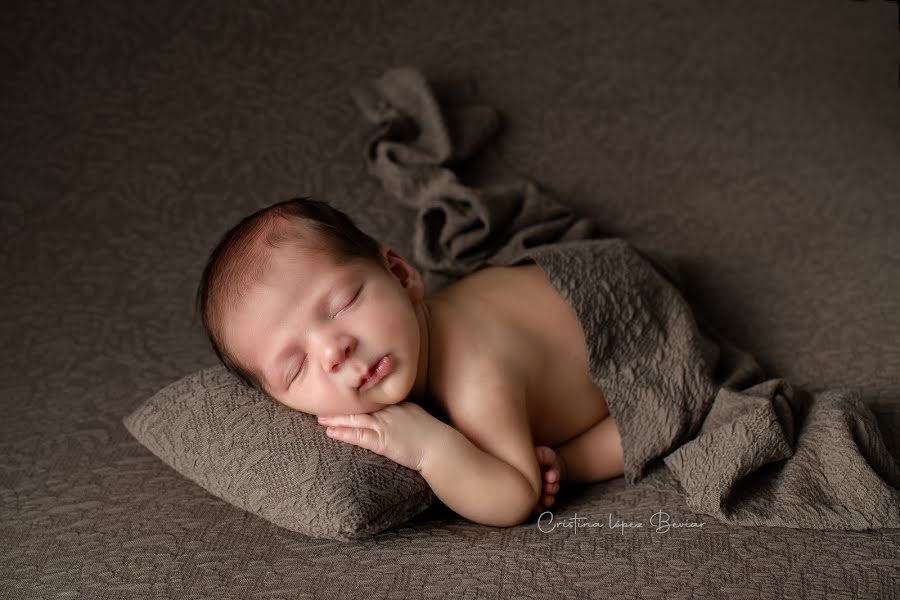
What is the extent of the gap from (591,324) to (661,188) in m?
0.46

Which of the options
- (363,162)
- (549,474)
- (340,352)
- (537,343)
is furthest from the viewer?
(363,162)

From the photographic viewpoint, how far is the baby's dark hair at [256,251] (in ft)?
4.27

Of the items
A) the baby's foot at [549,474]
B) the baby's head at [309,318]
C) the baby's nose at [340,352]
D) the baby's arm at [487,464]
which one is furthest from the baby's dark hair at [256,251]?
the baby's foot at [549,474]

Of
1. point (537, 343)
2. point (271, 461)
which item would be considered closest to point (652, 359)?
point (537, 343)

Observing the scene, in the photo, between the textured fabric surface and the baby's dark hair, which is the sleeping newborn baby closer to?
the baby's dark hair

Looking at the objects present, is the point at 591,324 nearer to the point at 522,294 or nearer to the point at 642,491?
the point at 522,294

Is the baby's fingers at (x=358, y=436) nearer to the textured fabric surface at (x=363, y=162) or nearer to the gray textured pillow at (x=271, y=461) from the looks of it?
the gray textured pillow at (x=271, y=461)

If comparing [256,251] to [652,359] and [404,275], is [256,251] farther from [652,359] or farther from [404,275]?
[652,359]

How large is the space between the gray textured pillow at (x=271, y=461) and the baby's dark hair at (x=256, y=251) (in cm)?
6

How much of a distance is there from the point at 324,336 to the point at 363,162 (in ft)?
2.14

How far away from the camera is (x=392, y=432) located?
128 cm

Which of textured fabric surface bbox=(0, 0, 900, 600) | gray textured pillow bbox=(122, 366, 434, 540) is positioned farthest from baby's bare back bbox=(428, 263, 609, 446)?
gray textured pillow bbox=(122, 366, 434, 540)

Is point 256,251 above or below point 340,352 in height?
above

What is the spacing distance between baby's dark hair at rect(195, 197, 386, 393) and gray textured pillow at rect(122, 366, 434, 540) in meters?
0.06
